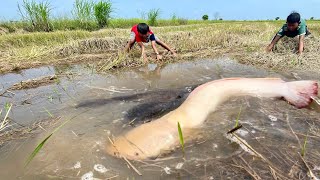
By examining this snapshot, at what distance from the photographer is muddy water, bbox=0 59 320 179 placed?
237cm

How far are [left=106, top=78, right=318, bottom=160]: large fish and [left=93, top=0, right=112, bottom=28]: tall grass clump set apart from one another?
35.5 feet

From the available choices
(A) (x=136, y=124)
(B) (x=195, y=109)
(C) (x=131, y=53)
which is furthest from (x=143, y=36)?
(B) (x=195, y=109)

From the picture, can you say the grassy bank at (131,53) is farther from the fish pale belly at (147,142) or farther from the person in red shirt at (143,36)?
the fish pale belly at (147,142)

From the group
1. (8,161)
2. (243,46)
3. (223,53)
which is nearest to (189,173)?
(8,161)

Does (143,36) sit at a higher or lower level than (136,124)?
higher

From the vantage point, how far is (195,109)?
310cm

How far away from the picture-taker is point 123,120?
336 centimetres

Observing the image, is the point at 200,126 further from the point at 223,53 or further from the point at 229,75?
the point at 223,53

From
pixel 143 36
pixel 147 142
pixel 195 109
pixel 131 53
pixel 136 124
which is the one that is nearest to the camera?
pixel 147 142

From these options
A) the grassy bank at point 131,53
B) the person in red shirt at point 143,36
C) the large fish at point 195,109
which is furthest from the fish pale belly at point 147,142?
the person in red shirt at point 143,36

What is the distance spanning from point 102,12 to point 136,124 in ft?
36.6

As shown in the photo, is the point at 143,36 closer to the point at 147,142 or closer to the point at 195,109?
the point at 195,109

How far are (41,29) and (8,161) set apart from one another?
10.8 m

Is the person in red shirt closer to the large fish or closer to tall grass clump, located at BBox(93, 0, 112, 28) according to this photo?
the large fish
